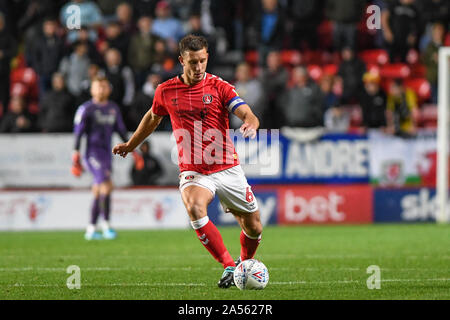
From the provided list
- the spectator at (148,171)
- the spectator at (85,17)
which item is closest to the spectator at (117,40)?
the spectator at (85,17)

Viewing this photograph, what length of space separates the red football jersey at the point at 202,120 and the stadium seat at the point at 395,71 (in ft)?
41.1

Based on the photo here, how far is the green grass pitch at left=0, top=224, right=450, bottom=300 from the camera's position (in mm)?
7387

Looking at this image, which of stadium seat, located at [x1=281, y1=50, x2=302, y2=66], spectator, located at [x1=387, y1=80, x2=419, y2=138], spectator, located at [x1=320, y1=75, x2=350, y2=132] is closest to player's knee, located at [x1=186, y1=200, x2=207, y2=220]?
spectator, located at [x1=387, y1=80, x2=419, y2=138]

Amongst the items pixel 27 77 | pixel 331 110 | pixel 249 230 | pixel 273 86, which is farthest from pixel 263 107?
pixel 249 230

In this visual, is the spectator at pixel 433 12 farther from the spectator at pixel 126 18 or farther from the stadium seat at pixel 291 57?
the spectator at pixel 126 18

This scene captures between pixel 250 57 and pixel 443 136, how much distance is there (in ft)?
16.6

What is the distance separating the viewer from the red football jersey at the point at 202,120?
25.8ft

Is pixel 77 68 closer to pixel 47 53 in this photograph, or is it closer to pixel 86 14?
pixel 47 53

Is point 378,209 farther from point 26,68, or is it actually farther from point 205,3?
point 26,68

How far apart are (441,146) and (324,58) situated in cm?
429

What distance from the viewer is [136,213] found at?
17000 millimetres

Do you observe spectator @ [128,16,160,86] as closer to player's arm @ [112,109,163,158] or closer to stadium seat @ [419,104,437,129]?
stadium seat @ [419,104,437,129]

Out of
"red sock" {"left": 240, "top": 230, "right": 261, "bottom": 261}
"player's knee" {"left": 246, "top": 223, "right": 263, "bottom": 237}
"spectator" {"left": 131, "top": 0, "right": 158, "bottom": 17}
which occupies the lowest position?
"red sock" {"left": 240, "top": 230, "right": 261, "bottom": 261}
